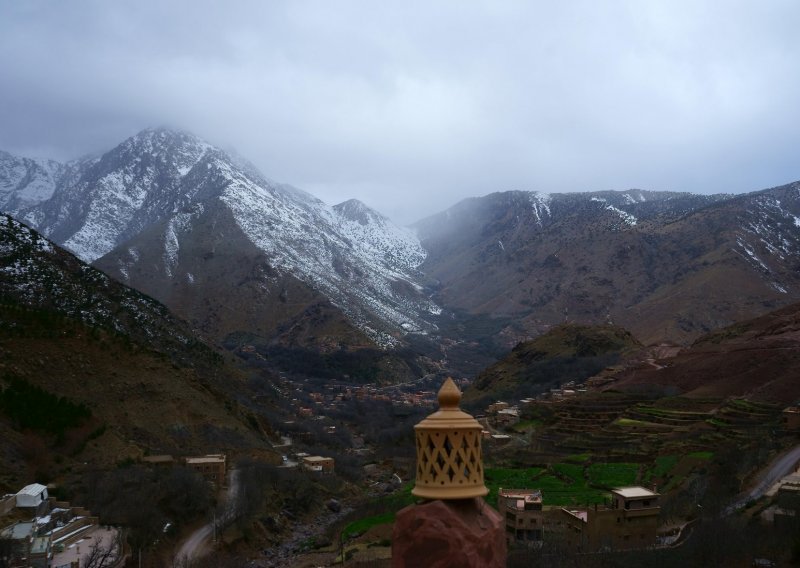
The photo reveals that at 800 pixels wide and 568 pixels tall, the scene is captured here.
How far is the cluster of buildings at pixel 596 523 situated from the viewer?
27.5 m

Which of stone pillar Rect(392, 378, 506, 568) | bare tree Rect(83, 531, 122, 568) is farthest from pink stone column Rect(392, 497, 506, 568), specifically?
bare tree Rect(83, 531, 122, 568)

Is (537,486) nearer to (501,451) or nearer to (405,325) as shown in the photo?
(501,451)

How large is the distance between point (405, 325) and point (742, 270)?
63.9 meters

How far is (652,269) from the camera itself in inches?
5472

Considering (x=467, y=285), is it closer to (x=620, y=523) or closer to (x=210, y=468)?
(x=210, y=468)

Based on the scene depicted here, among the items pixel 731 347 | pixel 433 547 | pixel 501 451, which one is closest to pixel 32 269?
pixel 501 451

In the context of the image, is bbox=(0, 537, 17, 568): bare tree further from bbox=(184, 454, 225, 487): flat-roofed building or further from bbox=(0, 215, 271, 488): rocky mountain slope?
bbox=(184, 454, 225, 487): flat-roofed building

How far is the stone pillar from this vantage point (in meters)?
9.01

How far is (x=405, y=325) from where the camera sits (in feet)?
490

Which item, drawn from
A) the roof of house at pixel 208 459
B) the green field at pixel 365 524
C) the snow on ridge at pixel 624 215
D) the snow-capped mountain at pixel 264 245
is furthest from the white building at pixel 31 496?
the snow on ridge at pixel 624 215

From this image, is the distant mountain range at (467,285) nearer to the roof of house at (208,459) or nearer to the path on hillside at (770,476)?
the roof of house at (208,459)

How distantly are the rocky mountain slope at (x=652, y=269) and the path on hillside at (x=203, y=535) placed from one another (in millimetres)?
78454

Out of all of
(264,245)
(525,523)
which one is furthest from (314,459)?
(264,245)

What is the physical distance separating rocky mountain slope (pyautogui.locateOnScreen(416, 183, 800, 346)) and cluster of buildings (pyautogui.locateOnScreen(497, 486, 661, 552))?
7779 cm
